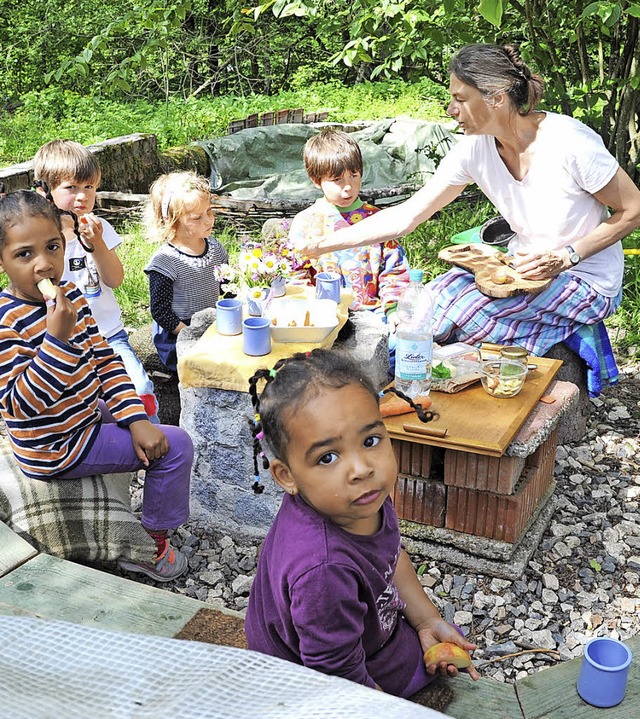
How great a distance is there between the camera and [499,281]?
3580 mm

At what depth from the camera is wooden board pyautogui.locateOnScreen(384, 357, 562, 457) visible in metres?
2.69

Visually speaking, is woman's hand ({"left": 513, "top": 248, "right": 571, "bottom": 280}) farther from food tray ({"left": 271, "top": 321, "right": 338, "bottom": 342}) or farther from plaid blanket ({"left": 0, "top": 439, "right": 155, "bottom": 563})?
plaid blanket ({"left": 0, "top": 439, "right": 155, "bottom": 563})

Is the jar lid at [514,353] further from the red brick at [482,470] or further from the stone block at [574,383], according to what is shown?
the stone block at [574,383]

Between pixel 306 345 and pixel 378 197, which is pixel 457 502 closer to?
Answer: pixel 306 345

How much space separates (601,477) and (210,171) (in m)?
6.16

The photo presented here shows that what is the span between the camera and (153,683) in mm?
A: 874

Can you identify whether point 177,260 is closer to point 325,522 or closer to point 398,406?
point 398,406

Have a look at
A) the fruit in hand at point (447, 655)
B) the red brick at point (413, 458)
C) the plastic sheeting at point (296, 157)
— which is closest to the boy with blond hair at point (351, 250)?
the red brick at point (413, 458)

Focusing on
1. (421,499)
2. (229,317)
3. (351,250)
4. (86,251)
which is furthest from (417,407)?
(86,251)

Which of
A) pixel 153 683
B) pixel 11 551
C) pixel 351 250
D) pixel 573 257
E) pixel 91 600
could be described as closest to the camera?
pixel 153 683

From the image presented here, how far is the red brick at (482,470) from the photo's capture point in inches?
109

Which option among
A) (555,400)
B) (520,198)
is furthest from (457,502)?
(520,198)

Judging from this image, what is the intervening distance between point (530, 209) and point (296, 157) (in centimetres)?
618

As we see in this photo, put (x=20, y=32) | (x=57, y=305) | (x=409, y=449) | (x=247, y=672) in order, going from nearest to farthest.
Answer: (x=247, y=672) → (x=57, y=305) → (x=409, y=449) → (x=20, y=32)
